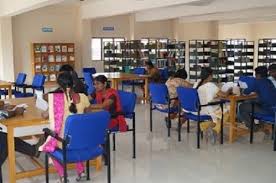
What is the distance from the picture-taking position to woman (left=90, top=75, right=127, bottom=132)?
14.2 feet

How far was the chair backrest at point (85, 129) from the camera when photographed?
312cm

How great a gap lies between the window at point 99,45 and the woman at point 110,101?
1009 cm

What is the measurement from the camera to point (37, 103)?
4.20m

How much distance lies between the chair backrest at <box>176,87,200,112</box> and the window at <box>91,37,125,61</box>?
942 centimetres

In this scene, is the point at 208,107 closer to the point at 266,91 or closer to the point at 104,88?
the point at 266,91

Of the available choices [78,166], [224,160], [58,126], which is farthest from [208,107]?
[58,126]

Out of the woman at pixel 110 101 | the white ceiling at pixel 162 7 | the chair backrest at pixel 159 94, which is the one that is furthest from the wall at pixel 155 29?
the woman at pixel 110 101

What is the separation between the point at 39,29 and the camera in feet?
42.3

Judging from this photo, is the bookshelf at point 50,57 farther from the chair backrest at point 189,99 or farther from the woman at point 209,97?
the woman at point 209,97

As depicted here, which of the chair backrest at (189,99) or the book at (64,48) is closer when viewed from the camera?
the chair backrest at (189,99)

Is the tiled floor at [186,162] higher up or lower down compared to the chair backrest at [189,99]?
lower down

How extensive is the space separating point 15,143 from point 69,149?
914 mm

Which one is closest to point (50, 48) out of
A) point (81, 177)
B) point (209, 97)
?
point (209, 97)

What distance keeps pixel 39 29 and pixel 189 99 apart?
902 cm
